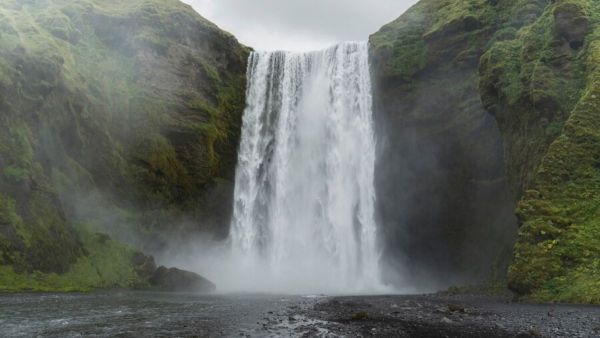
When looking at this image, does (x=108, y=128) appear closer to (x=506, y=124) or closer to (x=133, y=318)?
(x=133, y=318)

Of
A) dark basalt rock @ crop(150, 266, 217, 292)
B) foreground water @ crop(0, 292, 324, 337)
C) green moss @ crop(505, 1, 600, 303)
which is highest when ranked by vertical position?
green moss @ crop(505, 1, 600, 303)

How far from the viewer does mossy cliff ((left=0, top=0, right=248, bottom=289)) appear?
33500 mm

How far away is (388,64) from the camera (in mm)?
48750

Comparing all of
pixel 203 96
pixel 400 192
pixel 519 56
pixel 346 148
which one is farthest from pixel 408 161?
pixel 203 96

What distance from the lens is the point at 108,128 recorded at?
44.0 meters

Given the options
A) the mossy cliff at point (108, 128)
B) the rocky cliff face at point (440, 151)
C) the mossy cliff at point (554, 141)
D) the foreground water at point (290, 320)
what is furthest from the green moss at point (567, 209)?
the mossy cliff at point (108, 128)

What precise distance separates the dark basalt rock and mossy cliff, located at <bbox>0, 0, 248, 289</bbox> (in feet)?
7.50

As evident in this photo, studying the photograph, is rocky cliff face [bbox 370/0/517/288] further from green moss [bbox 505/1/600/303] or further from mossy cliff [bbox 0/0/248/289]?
mossy cliff [bbox 0/0/248/289]

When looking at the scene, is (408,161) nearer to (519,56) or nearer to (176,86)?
(519,56)

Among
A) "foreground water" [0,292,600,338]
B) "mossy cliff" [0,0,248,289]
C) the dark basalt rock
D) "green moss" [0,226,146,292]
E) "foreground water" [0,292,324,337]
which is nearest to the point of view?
"foreground water" [0,292,600,338]

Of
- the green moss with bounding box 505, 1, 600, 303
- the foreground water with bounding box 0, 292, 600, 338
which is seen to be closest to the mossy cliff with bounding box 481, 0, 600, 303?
the green moss with bounding box 505, 1, 600, 303

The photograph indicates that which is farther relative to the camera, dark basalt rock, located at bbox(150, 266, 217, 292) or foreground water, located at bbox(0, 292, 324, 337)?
dark basalt rock, located at bbox(150, 266, 217, 292)

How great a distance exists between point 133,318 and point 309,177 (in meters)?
33.3

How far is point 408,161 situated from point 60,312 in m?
33.9
